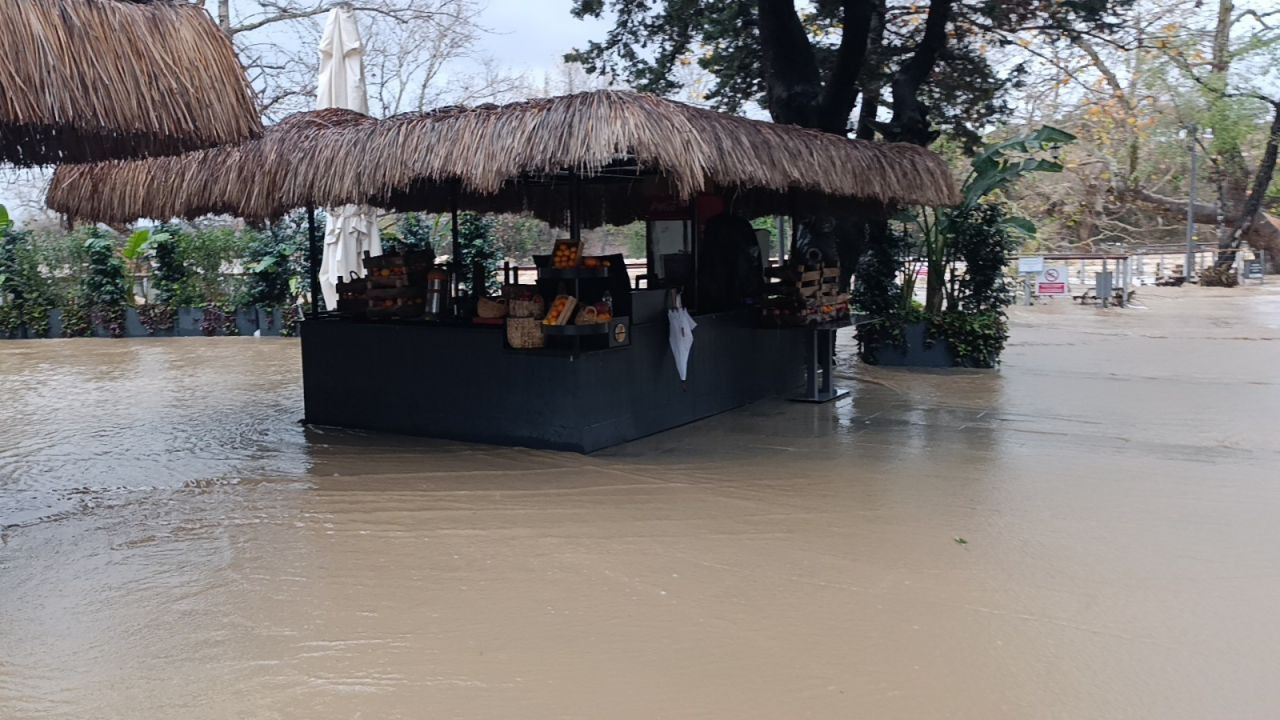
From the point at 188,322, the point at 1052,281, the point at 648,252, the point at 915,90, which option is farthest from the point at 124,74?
the point at 1052,281

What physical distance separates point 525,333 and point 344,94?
5.84 metres

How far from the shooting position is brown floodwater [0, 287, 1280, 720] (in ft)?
11.7

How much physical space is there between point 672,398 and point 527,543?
10.7ft

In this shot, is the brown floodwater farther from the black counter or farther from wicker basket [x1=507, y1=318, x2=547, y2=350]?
wicker basket [x1=507, y1=318, x2=547, y2=350]

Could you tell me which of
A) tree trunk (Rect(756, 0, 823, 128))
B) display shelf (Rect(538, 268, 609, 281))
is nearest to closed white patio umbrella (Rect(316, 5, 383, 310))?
display shelf (Rect(538, 268, 609, 281))

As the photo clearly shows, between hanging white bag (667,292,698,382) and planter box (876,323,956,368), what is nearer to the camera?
hanging white bag (667,292,698,382)

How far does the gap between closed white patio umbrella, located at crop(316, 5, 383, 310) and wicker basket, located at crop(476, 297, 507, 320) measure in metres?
4.10

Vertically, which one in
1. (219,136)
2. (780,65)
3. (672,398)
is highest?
(780,65)

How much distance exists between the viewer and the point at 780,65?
12.8 m

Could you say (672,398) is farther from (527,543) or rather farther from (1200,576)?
(1200,576)

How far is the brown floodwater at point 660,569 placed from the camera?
11.7 ft

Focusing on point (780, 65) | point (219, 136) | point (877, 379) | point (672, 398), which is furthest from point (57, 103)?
point (780, 65)

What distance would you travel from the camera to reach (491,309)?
24.8 ft

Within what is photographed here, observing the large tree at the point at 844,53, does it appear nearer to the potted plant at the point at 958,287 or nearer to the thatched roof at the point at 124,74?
the potted plant at the point at 958,287
